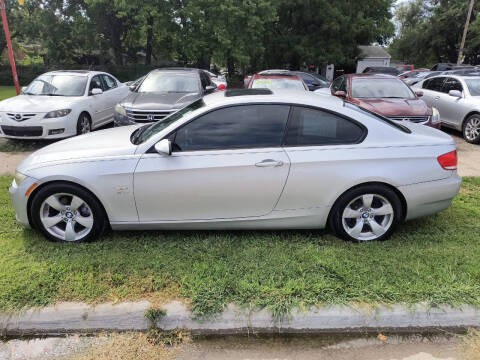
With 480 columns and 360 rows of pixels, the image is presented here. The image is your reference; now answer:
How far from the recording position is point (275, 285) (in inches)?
120

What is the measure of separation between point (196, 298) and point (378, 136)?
2.30m

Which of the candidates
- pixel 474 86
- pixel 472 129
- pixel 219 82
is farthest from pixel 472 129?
pixel 219 82

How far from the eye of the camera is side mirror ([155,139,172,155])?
3.43 meters

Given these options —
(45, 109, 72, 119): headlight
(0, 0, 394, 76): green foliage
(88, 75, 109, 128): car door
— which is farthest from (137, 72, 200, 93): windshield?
(0, 0, 394, 76): green foliage

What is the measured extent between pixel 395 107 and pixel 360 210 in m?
4.48

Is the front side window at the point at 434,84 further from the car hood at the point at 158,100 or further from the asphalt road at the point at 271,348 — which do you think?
the asphalt road at the point at 271,348

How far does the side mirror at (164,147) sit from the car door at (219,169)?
0.27 feet

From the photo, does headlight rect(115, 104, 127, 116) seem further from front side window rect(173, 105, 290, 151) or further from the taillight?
the taillight

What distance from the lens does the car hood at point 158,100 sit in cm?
725

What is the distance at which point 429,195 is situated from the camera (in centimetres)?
372

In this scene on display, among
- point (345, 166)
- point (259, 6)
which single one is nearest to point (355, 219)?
point (345, 166)

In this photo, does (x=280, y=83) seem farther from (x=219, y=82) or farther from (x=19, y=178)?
(x=19, y=178)

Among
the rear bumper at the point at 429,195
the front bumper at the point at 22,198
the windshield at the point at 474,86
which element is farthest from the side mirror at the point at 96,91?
the windshield at the point at 474,86

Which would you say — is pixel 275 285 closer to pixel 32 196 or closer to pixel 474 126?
pixel 32 196
